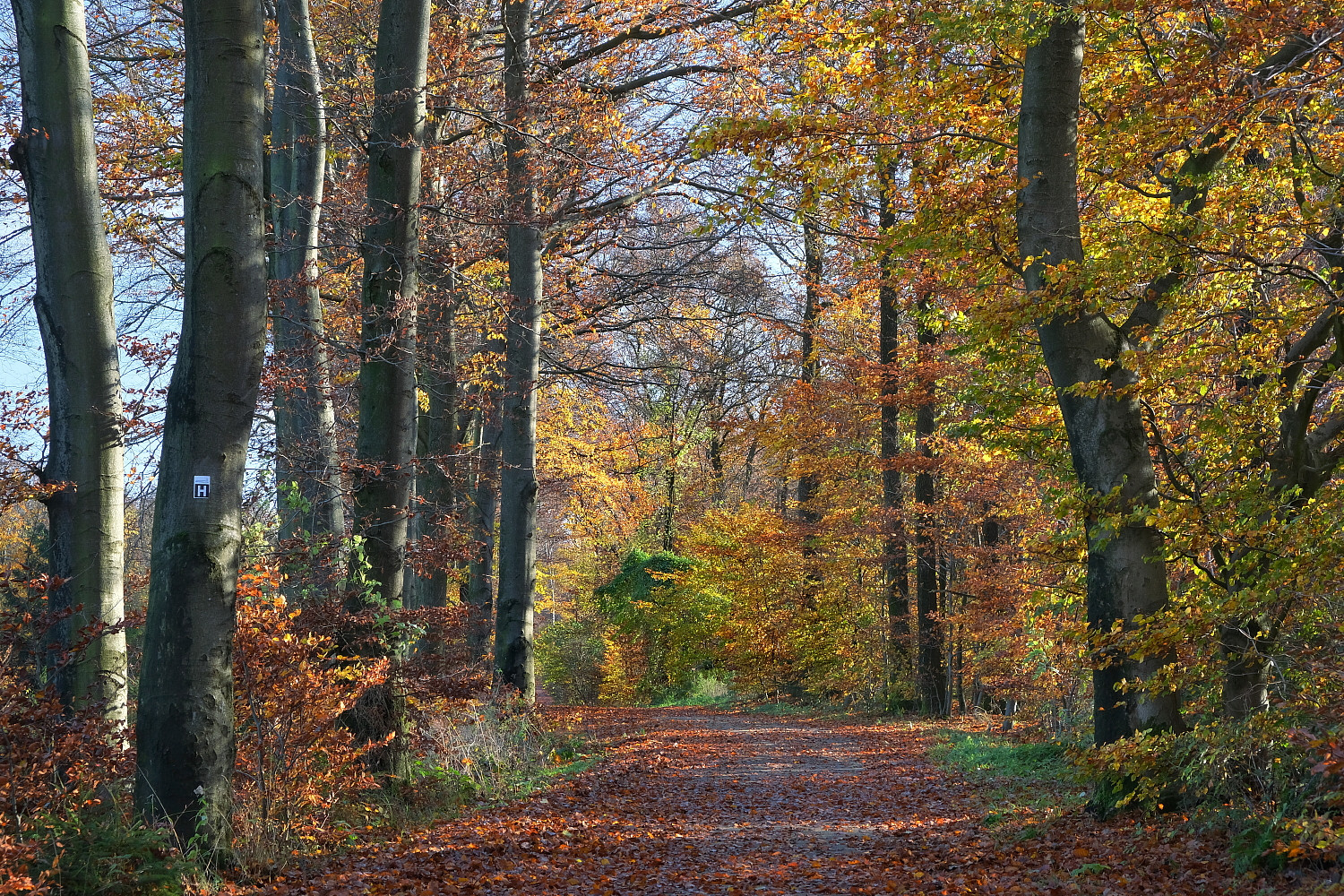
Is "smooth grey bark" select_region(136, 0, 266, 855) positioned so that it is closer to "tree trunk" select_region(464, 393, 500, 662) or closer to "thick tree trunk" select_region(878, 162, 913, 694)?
"tree trunk" select_region(464, 393, 500, 662)

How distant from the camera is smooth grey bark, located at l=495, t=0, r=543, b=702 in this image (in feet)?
42.7

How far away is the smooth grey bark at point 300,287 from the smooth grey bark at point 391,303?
1.52 ft

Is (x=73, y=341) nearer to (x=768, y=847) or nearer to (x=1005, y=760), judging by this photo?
(x=768, y=847)

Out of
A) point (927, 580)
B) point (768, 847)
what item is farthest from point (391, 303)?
point (927, 580)

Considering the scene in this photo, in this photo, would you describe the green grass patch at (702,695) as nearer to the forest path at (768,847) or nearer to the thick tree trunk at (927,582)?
the thick tree trunk at (927,582)

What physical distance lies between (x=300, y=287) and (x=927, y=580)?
13.2m

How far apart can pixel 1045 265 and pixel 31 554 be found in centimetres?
1913

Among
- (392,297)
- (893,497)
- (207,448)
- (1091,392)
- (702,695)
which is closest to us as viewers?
(207,448)

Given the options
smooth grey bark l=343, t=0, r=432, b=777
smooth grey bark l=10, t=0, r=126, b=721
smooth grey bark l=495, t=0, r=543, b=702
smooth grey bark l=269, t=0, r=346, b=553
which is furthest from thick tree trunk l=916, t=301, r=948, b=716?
smooth grey bark l=10, t=0, r=126, b=721

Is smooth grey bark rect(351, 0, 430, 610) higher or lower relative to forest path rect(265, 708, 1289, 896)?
higher

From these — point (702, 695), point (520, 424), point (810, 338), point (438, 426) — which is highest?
point (810, 338)

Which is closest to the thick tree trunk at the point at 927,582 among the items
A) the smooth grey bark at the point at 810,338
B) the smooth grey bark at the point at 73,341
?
the smooth grey bark at the point at 810,338

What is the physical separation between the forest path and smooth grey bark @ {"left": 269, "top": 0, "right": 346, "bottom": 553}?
11.0 ft

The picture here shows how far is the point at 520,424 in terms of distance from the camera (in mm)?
13547
